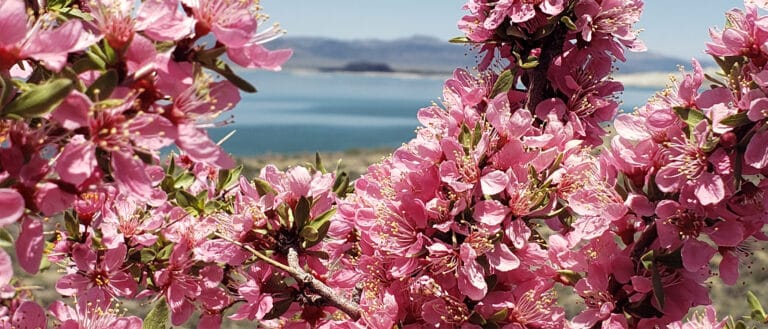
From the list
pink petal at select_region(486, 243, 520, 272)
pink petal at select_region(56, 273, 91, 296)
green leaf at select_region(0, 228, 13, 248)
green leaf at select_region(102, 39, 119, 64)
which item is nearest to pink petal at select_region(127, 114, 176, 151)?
green leaf at select_region(102, 39, 119, 64)

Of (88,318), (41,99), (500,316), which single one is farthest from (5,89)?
(500,316)

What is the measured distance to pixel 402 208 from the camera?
1.87 meters

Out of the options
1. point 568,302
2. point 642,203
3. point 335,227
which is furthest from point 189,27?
point 568,302

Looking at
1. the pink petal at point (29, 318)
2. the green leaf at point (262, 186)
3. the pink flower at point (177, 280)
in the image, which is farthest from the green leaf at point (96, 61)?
the pink flower at point (177, 280)

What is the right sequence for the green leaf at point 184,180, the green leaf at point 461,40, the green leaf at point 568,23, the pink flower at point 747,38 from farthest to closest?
the green leaf at point 184,180, the green leaf at point 461,40, the green leaf at point 568,23, the pink flower at point 747,38

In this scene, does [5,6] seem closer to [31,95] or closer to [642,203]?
[31,95]

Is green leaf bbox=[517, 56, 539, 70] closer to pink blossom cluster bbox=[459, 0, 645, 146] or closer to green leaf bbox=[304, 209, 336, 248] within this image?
pink blossom cluster bbox=[459, 0, 645, 146]

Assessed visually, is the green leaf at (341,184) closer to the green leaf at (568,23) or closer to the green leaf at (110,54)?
the green leaf at (568,23)

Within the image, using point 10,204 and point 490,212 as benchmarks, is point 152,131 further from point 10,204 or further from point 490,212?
point 490,212

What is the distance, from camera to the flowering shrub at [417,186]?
4.10ft

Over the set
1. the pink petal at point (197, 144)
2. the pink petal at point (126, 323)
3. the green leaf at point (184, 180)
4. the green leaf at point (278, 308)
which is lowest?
the green leaf at point (278, 308)

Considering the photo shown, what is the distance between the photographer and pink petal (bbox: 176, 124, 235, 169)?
1.25 metres

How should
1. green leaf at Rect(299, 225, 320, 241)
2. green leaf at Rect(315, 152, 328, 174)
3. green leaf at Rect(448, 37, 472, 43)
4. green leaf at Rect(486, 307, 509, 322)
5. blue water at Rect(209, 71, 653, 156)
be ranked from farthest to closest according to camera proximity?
blue water at Rect(209, 71, 653, 156) < green leaf at Rect(315, 152, 328, 174) < green leaf at Rect(448, 37, 472, 43) < green leaf at Rect(299, 225, 320, 241) < green leaf at Rect(486, 307, 509, 322)

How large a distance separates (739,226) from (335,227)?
1029mm
